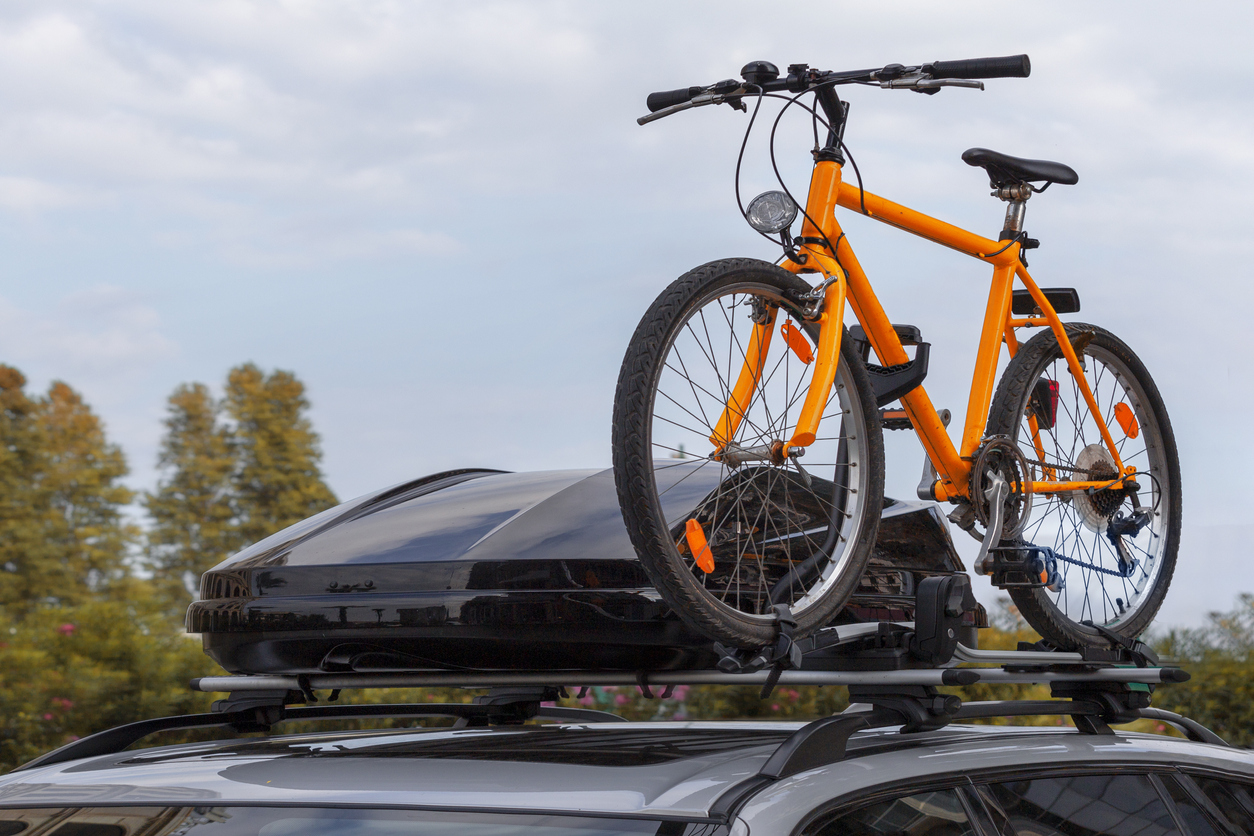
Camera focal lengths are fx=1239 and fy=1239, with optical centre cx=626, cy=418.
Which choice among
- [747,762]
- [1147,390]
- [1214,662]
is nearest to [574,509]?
[747,762]

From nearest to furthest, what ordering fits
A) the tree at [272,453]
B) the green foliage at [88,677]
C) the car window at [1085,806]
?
1. the car window at [1085,806]
2. the green foliage at [88,677]
3. the tree at [272,453]

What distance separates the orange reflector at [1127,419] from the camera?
386 cm

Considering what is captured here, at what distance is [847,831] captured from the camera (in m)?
1.88

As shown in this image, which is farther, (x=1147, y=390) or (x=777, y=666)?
(x=1147, y=390)

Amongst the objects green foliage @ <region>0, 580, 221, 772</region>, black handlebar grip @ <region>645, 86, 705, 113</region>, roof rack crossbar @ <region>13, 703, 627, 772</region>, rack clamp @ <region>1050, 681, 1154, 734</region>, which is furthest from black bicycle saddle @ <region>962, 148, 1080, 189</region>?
green foliage @ <region>0, 580, 221, 772</region>

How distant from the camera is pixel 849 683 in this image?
7.93 ft

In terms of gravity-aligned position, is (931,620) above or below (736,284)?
below

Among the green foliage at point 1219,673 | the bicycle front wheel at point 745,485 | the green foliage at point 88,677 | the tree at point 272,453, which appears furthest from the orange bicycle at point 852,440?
the tree at point 272,453

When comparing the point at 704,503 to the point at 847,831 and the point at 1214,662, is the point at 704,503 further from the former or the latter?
the point at 1214,662

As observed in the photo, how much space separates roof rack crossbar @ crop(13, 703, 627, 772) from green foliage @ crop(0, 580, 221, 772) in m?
5.38

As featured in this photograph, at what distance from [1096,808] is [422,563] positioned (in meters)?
1.42

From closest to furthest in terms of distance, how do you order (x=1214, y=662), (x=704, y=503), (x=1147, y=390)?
(x=704, y=503)
(x=1147, y=390)
(x=1214, y=662)

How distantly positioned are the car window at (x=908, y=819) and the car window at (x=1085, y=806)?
0.16 m

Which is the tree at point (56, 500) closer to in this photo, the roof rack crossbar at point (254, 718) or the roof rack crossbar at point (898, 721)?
the roof rack crossbar at point (254, 718)
